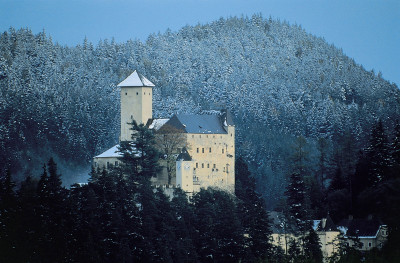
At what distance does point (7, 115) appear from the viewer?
127 metres

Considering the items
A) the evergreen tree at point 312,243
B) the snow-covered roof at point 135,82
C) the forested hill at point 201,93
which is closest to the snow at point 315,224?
the evergreen tree at point 312,243

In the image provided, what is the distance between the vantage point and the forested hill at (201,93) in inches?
4840

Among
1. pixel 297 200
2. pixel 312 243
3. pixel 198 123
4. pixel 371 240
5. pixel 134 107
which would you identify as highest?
pixel 134 107

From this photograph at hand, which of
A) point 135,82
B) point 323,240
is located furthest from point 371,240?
point 135,82

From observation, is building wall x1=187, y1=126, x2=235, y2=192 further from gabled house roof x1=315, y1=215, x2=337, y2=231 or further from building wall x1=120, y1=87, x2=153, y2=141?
gabled house roof x1=315, y1=215, x2=337, y2=231

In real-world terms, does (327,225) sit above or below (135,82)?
below

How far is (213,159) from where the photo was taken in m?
95.0

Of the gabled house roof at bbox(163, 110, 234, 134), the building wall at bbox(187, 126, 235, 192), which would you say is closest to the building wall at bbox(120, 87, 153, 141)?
the gabled house roof at bbox(163, 110, 234, 134)

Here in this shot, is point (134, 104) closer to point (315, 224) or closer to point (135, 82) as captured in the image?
point (135, 82)

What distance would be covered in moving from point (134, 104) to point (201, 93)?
5859cm

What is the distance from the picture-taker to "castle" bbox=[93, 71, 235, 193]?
90125mm

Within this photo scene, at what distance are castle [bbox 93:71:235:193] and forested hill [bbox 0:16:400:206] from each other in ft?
35.2

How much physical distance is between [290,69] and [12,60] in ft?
150

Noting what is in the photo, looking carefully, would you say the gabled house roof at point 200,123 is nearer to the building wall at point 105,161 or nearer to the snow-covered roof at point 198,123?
the snow-covered roof at point 198,123
